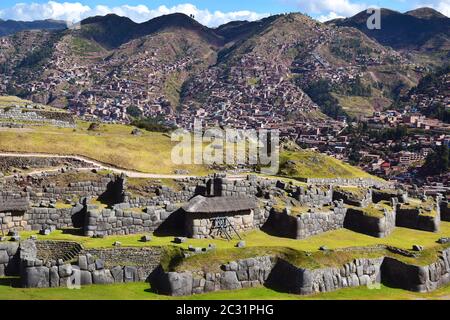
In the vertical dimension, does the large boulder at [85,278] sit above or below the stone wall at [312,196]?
below

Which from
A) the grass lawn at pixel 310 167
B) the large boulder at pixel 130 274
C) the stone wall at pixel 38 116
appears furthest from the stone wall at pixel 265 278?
the stone wall at pixel 38 116

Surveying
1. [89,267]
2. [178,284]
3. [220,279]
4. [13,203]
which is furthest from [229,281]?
[13,203]

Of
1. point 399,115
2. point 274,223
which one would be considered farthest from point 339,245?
point 399,115

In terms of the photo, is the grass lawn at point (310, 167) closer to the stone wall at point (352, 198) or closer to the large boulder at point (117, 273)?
the stone wall at point (352, 198)

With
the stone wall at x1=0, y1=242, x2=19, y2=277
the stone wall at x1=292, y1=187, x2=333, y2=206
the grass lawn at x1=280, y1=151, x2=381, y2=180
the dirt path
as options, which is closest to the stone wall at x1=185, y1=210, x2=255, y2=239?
the stone wall at x1=292, y1=187, x2=333, y2=206

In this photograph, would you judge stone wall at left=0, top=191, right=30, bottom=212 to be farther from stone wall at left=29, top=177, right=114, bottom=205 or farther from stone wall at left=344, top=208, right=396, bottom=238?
stone wall at left=344, top=208, right=396, bottom=238

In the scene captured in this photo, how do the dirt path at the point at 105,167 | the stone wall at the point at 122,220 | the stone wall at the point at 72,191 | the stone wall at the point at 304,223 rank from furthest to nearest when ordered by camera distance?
the dirt path at the point at 105,167 < the stone wall at the point at 72,191 < the stone wall at the point at 304,223 < the stone wall at the point at 122,220

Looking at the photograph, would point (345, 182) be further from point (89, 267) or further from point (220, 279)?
point (89, 267)
